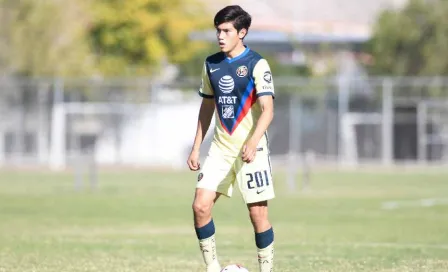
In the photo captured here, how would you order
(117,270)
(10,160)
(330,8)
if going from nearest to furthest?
(117,270)
(10,160)
(330,8)

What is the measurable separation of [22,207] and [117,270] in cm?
1382

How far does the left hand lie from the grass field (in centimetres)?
229

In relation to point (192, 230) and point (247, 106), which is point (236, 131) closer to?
point (247, 106)

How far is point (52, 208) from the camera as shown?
80.5ft

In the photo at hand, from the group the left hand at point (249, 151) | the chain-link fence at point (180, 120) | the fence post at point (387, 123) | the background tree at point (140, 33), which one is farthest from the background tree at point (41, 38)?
the left hand at point (249, 151)

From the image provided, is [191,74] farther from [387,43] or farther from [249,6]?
[249,6]

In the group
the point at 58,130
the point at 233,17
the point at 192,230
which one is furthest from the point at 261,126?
the point at 58,130

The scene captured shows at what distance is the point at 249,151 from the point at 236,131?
1.16ft

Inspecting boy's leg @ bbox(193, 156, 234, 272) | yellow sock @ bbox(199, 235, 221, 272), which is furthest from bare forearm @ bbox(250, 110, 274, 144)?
yellow sock @ bbox(199, 235, 221, 272)

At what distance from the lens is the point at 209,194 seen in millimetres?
9672

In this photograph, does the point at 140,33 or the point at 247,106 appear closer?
the point at 247,106

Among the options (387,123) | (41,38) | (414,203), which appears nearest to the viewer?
(414,203)

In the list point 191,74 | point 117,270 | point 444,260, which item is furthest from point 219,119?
point 191,74

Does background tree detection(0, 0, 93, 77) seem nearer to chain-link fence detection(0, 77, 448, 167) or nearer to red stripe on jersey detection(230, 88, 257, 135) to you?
chain-link fence detection(0, 77, 448, 167)
